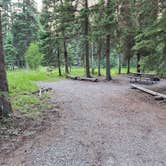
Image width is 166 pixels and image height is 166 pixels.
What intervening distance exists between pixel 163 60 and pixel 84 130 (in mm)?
7122

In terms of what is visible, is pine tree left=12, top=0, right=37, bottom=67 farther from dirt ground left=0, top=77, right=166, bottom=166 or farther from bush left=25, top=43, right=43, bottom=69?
dirt ground left=0, top=77, right=166, bottom=166

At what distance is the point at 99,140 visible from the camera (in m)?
4.81

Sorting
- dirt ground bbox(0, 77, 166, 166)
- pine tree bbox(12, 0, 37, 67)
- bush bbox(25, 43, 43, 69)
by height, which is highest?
pine tree bbox(12, 0, 37, 67)

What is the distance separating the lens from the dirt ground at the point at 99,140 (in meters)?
3.87

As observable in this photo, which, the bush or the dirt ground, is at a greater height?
the bush

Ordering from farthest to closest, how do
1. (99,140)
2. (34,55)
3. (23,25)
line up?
(23,25) < (34,55) < (99,140)

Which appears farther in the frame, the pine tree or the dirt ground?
the pine tree

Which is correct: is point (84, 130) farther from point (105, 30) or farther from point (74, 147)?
point (105, 30)

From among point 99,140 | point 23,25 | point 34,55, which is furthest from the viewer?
point 23,25

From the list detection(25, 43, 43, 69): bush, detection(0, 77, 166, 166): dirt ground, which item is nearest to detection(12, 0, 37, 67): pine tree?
detection(25, 43, 43, 69): bush

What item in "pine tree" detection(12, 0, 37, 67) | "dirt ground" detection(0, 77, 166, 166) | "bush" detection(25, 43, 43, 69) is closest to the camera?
"dirt ground" detection(0, 77, 166, 166)

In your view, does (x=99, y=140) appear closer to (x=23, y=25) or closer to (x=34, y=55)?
(x=34, y=55)

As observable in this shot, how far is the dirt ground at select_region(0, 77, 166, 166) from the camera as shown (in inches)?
152

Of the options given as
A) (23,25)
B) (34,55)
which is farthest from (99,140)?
(23,25)
